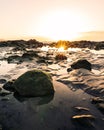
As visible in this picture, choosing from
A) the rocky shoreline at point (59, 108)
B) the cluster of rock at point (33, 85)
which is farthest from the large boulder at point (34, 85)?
the rocky shoreline at point (59, 108)

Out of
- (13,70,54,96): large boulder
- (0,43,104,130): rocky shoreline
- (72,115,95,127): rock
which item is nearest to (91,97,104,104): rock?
(0,43,104,130): rocky shoreline

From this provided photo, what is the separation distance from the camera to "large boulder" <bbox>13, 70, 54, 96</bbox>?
12000mm

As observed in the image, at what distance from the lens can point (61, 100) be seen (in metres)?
11.5

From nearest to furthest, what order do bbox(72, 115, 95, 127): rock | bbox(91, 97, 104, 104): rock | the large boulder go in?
1. bbox(72, 115, 95, 127): rock
2. bbox(91, 97, 104, 104): rock
3. the large boulder

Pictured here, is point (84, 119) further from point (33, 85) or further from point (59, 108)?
point (33, 85)

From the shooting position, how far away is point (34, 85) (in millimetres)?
12188

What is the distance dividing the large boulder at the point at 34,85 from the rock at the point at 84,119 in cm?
321

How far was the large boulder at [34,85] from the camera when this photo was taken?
12.0 metres

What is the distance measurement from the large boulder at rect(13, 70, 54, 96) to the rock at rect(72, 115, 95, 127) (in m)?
3.21

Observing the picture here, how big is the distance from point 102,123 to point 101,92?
11.9 feet

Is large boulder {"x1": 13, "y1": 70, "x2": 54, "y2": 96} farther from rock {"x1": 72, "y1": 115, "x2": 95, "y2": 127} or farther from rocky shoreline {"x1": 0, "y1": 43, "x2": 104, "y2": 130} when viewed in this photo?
rock {"x1": 72, "y1": 115, "x2": 95, "y2": 127}

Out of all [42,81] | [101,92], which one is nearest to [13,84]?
[42,81]

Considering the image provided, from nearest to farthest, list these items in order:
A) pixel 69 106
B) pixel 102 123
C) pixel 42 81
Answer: pixel 102 123
pixel 69 106
pixel 42 81

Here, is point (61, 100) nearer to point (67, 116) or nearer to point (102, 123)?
point (67, 116)
